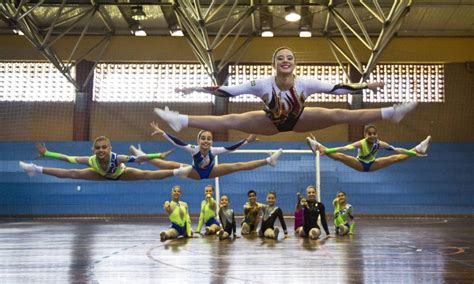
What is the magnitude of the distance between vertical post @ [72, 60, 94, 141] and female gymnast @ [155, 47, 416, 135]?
17678 millimetres

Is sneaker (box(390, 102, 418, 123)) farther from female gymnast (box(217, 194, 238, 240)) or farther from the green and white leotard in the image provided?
the green and white leotard

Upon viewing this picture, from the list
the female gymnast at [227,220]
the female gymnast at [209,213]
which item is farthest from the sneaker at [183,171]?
the female gymnast at [209,213]

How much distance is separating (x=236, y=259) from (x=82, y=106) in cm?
1656

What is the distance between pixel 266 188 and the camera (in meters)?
21.7

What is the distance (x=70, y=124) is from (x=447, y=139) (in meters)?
16.6

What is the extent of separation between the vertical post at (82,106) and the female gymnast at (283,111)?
17.7m

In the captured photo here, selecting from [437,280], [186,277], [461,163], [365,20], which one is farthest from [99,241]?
[461,163]

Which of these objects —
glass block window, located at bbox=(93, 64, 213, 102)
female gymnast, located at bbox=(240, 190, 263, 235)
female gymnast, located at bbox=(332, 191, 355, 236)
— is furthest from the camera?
glass block window, located at bbox=(93, 64, 213, 102)

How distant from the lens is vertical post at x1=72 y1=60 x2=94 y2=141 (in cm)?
2281

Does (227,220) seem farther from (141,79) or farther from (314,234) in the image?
(141,79)

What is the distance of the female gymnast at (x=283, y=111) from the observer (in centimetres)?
602

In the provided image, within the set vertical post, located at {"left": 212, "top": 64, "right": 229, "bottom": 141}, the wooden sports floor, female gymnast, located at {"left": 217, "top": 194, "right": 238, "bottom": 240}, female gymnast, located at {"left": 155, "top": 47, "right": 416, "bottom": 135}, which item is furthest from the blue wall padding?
female gymnast, located at {"left": 155, "top": 47, "right": 416, "bottom": 135}

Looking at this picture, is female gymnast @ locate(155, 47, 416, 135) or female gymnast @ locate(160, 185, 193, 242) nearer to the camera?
female gymnast @ locate(155, 47, 416, 135)

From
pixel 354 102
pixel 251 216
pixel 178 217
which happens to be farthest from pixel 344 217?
pixel 354 102
